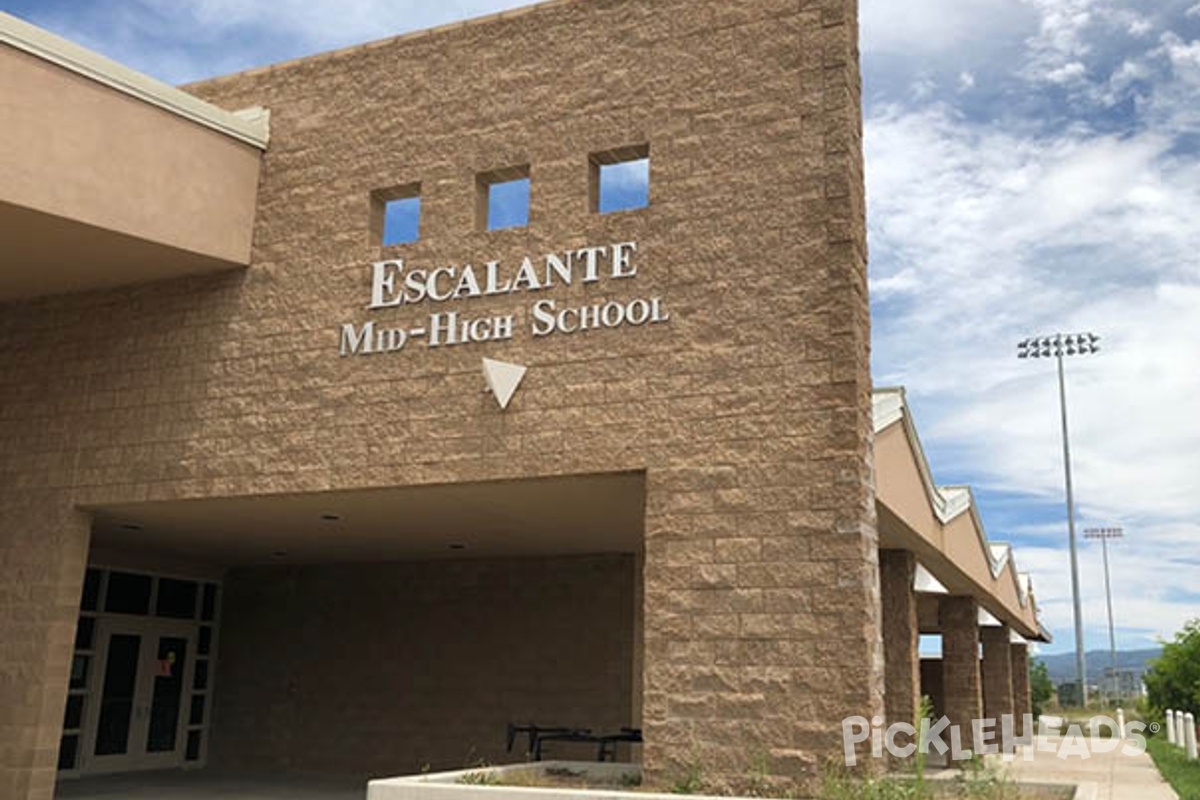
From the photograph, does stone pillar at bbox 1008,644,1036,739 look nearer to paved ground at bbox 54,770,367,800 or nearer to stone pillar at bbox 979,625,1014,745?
stone pillar at bbox 979,625,1014,745

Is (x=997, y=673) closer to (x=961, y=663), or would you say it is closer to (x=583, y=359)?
(x=961, y=663)

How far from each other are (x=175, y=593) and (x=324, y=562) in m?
2.70

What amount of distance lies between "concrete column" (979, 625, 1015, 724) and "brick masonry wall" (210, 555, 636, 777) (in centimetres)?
1475

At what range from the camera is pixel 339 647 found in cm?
1956

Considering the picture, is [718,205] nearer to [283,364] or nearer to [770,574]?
[770,574]

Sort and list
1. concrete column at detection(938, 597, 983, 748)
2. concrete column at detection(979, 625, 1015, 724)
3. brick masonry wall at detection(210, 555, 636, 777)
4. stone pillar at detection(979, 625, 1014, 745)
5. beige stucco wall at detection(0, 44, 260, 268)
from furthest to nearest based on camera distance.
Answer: concrete column at detection(979, 625, 1015, 724) → stone pillar at detection(979, 625, 1014, 745) → concrete column at detection(938, 597, 983, 748) → brick masonry wall at detection(210, 555, 636, 777) → beige stucco wall at detection(0, 44, 260, 268)

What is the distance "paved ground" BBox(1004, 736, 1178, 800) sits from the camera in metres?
17.2

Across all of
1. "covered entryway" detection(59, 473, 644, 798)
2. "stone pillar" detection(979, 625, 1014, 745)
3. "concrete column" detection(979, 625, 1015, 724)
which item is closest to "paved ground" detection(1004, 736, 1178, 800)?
"stone pillar" detection(979, 625, 1014, 745)

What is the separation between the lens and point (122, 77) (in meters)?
12.4

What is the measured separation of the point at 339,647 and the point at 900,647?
9329 mm

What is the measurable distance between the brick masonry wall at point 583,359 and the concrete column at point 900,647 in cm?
640

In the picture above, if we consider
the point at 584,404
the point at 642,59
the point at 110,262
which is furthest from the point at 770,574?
the point at 110,262

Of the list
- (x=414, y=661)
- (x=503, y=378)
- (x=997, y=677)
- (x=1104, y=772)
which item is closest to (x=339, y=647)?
(x=414, y=661)

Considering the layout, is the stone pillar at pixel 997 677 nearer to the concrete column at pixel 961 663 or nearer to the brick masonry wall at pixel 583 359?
the concrete column at pixel 961 663
